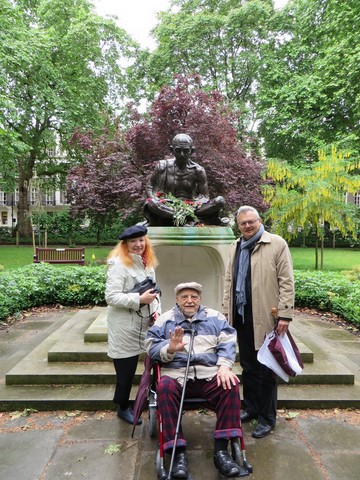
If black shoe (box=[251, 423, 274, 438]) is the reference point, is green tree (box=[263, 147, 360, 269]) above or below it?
above

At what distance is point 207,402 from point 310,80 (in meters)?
16.3

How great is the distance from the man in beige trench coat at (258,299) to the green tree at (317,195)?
9.62 meters

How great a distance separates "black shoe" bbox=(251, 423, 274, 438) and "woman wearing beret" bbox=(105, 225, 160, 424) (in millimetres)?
1117

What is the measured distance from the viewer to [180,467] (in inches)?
94.0

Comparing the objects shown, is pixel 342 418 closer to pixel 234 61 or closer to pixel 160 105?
pixel 160 105

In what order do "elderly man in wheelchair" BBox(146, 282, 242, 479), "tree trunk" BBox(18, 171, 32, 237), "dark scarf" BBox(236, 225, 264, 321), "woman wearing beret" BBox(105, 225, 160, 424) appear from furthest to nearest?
1. "tree trunk" BBox(18, 171, 32, 237)
2. "dark scarf" BBox(236, 225, 264, 321)
3. "woman wearing beret" BBox(105, 225, 160, 424)
4. "elderly man in wheelchair" BBox(146, 282, 242, 479)

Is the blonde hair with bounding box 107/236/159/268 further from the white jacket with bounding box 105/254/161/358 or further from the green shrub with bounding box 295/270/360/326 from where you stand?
the green shrub with bounding box 295/270/360/326

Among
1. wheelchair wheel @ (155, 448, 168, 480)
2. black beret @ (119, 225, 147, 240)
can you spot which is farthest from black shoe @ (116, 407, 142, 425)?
black beret @ (119, 225, 147, 240)

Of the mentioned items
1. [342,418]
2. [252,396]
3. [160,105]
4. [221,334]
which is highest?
[160,105]

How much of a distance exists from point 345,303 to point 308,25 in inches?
601

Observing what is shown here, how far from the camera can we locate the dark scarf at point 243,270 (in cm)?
303

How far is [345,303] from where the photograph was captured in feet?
23.4

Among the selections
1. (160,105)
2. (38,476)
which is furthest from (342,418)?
(160,105)

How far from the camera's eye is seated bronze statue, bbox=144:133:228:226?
15.3 feet
